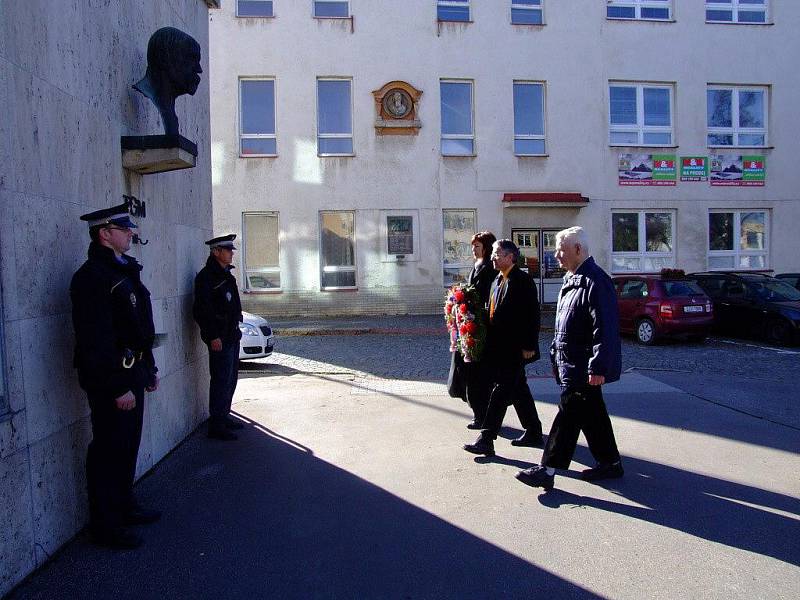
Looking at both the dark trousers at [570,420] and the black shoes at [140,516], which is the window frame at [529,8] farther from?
the black shoes at [140,516]

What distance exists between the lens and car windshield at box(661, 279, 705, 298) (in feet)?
45.5

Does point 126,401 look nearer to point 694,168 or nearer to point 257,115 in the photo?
point 257,115

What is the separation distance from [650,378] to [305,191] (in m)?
12.5

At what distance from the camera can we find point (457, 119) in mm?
20094

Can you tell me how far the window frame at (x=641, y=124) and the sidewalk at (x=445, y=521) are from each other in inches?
610

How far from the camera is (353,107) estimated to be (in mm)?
19578

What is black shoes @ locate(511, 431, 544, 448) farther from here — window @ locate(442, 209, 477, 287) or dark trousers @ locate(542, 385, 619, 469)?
window @ locate(442, 209, 477, 287)

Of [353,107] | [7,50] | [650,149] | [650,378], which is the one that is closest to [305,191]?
[353,107]

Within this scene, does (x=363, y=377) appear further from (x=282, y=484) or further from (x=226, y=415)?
(x=282, y=484)

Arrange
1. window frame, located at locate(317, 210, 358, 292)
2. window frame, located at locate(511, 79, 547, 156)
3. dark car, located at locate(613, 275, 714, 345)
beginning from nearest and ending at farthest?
1. dark car, located at locate(613, 275, 714, 345)
2. window frame, located at locate(317, 210, 358, 292)
3. window frame, located at locate(511, 79, 547, 156)

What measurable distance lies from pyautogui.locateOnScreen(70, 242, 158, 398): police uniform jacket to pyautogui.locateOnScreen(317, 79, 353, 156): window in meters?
16.0

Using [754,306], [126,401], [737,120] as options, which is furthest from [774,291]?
[126,401]

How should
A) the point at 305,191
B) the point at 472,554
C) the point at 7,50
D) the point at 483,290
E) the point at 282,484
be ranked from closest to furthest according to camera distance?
the point at 7,50, the point at 472,554, the point at 282,484, the point at 483,290, the point at 305,191

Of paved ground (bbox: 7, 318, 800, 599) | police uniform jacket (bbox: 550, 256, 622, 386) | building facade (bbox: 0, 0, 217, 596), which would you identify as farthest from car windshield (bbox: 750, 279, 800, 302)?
building facade (bbox: 0, 0, 217, 596)
